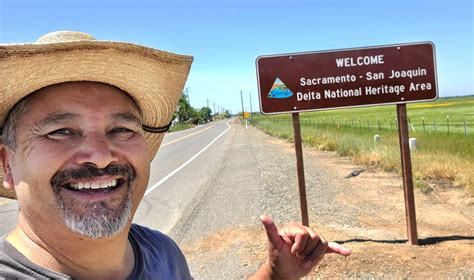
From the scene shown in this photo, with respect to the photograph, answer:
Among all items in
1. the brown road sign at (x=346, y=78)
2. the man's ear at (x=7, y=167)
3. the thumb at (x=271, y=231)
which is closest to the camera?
the man's ear at (x=7, y=167)

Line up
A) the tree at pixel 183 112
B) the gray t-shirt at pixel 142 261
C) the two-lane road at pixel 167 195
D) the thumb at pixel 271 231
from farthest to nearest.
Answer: the tree at pixel 183 112, the two-lane road at pixel 167 195, the thumb at pixel 271 231, the gray t-shirt at pixel 142 261

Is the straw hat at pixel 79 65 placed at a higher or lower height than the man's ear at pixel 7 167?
higher

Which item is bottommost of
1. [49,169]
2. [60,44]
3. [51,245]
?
[51,245]

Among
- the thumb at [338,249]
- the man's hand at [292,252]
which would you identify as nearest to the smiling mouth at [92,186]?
the man's hand at [292,252]

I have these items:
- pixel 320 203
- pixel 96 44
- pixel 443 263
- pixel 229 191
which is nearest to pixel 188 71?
pixel 96 44

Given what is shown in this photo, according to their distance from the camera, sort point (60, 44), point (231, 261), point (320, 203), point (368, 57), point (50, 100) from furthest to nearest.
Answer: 1. point (320, 203)
2. point (368, 57)
3. point (231, 261)
4. point (50, 100)
5. point (60, 44)

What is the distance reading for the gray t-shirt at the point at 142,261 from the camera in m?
1.29

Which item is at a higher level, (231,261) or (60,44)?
(60,44)

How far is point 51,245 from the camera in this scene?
55.4 inches

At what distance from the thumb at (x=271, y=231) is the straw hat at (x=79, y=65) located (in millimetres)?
719

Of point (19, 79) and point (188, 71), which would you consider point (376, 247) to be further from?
point (19, 79)

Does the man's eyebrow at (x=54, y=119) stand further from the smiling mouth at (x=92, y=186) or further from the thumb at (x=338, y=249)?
the thumb at (x=338, y=249)

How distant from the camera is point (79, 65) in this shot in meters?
1.45

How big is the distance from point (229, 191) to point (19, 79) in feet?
25.5
